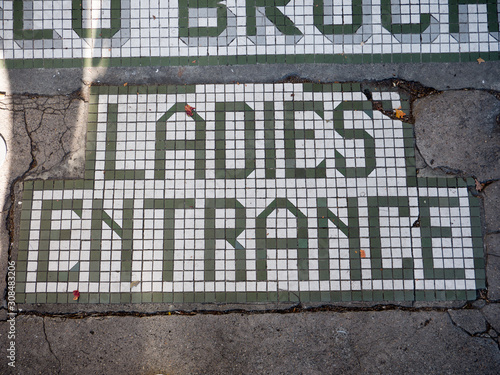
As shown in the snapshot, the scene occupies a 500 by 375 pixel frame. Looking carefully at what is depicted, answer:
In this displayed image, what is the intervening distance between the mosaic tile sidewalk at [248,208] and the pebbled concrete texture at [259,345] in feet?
0.88

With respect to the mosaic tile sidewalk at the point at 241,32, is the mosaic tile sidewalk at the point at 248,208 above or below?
→ below

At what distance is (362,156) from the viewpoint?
13.2 feet

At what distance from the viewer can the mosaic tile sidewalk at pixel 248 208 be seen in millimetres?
3889

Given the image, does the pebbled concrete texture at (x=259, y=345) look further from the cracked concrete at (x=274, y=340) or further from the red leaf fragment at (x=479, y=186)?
the red leaf fragment at (x=479, y=186)

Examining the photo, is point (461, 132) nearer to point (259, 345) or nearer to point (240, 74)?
point (240, 74)

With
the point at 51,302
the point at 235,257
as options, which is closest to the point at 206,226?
the point at 235,257

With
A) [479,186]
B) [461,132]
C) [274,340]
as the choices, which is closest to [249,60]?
[461,132]

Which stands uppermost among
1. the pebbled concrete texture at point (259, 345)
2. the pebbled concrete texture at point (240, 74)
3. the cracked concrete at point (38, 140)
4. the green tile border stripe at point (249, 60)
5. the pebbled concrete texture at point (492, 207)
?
the green tile border stripe at point (249, 60)

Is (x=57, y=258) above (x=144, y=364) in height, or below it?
above

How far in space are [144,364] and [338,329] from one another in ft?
7.35

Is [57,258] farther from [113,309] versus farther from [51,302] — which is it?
[113,309]

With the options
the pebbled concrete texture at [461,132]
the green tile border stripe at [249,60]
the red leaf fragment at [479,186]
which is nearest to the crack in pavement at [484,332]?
the red leaf fragment at [479,186]

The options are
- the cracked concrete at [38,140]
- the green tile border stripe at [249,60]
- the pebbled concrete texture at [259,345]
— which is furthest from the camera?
the green tile border stripe at [249,60]

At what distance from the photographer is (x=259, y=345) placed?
387 centimetres
